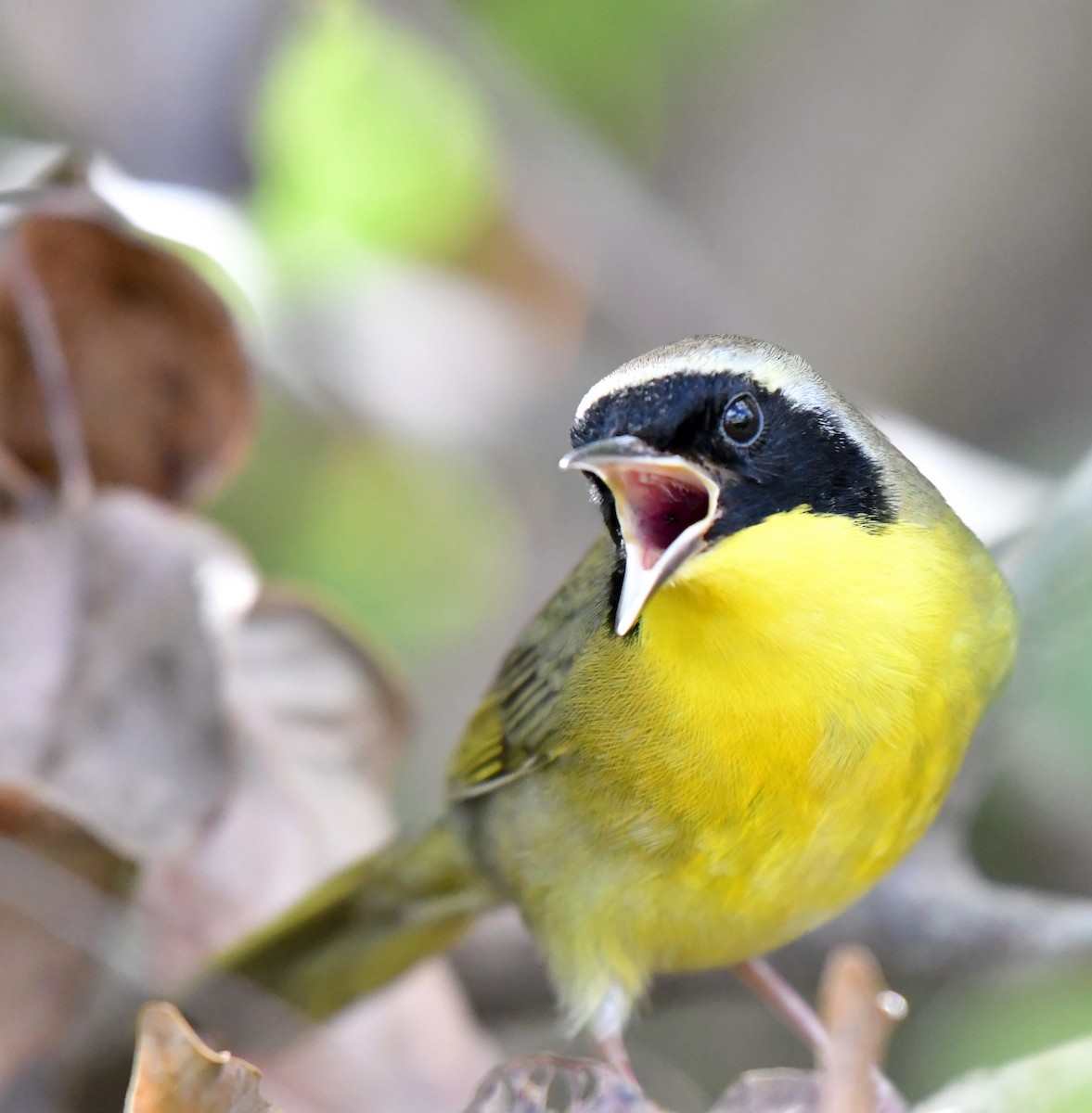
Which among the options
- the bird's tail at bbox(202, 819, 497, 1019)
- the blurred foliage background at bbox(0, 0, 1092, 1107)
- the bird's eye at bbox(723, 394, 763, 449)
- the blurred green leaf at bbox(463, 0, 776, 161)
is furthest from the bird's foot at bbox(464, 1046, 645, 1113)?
the blurred green leaf at bbox(463, 0, 776, 161)

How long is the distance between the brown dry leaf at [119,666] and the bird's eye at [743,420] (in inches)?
56.2

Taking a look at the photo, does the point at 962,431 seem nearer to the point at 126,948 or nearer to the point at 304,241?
the point at 304,241

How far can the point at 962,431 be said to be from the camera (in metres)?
6.34

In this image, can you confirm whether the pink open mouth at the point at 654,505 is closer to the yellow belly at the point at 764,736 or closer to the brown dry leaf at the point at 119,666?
the yellow belly at the point at 764,736

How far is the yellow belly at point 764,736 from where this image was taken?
2.58 metres

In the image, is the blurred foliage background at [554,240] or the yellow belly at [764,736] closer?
the yellow belly at [764,736]

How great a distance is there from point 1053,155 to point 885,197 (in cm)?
64

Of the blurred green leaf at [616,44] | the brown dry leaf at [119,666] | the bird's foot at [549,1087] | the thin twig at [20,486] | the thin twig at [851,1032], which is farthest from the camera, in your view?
the blurred green leaf at [616,44]

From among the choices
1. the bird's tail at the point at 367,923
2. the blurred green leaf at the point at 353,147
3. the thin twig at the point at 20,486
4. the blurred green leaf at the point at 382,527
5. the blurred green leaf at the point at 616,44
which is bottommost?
the blurred green leaf at the point at 382,527

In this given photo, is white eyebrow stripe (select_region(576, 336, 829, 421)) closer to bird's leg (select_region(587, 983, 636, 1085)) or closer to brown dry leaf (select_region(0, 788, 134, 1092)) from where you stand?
bird's leg (select_region(587, 983, 636, 1085))

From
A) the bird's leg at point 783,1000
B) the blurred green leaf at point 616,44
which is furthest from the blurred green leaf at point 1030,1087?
the blurred green leaf at point 616,44

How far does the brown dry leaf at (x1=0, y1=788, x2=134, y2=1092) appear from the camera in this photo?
3.28 m

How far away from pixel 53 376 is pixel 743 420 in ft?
6.33

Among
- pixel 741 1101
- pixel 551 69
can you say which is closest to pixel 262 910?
pixel 741 1101
